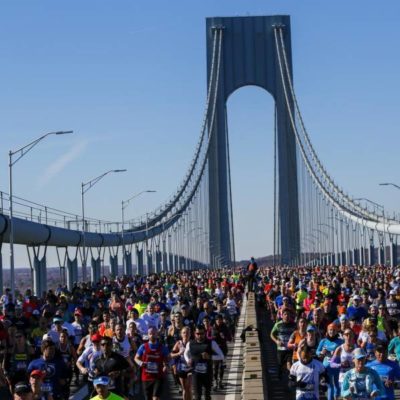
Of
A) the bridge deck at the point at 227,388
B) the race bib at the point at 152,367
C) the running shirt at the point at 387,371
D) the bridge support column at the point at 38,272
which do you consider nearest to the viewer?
the running shirt at the point at 387,371

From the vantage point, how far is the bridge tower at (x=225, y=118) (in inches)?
4776

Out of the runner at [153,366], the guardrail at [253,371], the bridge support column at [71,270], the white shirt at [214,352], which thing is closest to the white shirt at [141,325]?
the guardrail at [253,371]

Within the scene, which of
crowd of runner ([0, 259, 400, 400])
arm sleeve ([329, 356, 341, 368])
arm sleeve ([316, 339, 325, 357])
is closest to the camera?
crowd of runner ([0, 259, 400, 400])

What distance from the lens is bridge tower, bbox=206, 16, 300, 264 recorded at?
121 metres

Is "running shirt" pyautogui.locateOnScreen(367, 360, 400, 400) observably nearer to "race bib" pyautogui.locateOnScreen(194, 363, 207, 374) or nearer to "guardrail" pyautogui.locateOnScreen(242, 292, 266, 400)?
"guardrail" pyautogui.locateOnScreen(242, 292, 266, 400)

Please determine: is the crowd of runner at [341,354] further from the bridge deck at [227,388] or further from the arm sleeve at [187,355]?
the arm sleeve at [187,355]

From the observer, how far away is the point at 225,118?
129 metres

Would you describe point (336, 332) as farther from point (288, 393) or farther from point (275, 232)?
point (275, 232)

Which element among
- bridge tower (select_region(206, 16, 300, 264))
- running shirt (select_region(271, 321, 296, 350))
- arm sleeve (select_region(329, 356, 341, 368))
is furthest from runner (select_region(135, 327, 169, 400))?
bridge tower (select_region(206, 16, 300, 264))

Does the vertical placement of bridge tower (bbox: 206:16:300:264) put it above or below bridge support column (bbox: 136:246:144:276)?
above

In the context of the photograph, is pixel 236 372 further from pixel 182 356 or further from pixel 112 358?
pixel 112 358

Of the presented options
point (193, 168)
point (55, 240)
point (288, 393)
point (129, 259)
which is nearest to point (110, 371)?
point (288, 393)

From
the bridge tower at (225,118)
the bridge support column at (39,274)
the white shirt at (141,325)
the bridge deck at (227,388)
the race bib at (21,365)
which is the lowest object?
the bridge deck at (227,388)

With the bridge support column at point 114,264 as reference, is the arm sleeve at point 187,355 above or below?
below
